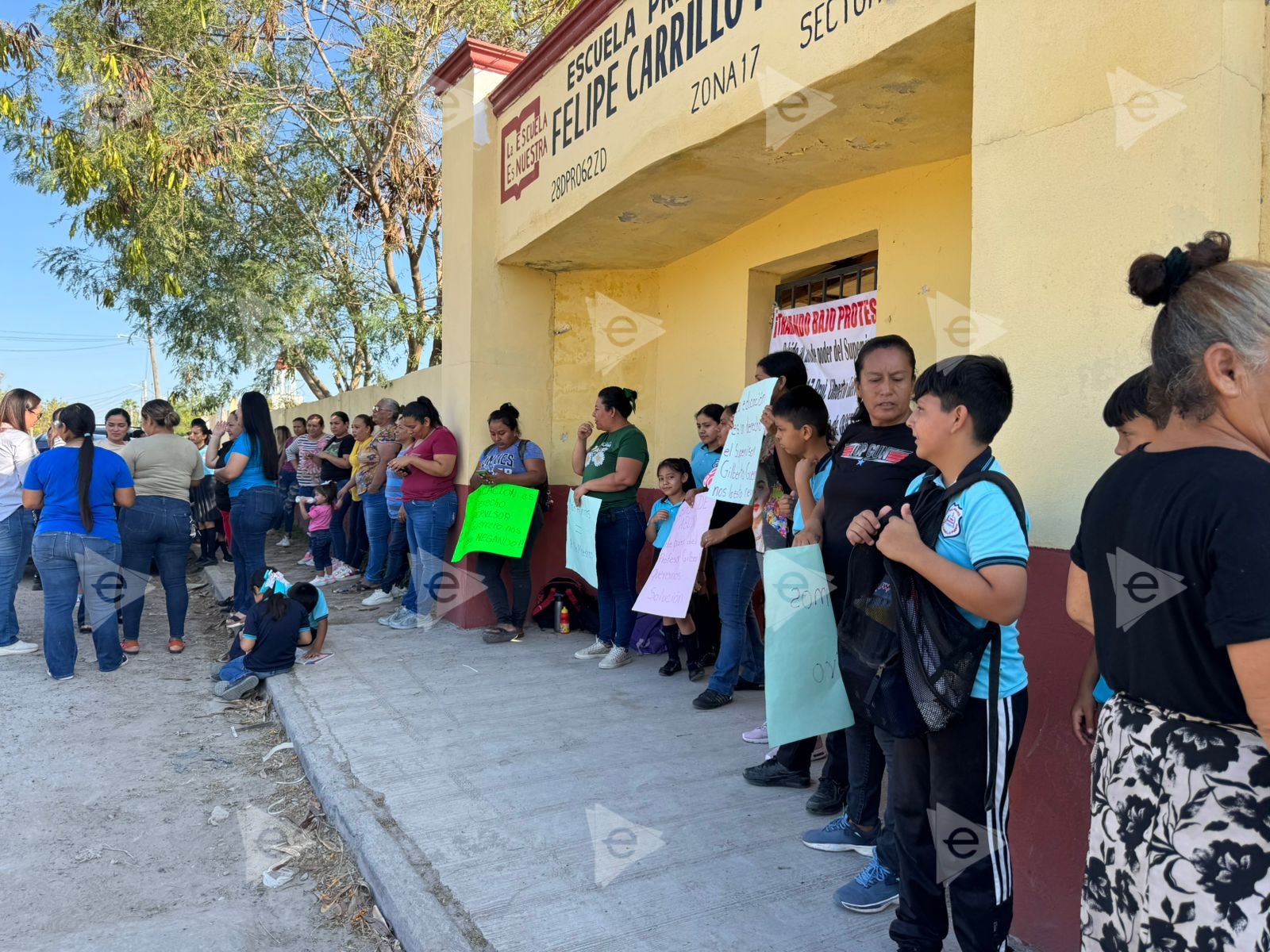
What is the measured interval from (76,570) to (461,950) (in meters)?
4.84

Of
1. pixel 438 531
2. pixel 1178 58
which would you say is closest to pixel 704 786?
pixel 1178 58

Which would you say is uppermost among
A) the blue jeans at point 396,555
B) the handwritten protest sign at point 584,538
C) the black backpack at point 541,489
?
the black backpack at point 541,489

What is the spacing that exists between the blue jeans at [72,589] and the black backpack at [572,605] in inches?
122

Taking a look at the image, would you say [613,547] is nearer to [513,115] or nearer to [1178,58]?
[513,115]

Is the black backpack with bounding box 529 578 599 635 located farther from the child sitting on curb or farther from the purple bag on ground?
the child sitting on curb

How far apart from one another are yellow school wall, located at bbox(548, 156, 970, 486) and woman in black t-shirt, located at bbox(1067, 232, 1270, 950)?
353 cm

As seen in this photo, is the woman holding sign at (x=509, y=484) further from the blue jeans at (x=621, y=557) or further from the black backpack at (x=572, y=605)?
the blue jeans at (x=621, y=557)

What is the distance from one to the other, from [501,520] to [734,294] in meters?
2.51

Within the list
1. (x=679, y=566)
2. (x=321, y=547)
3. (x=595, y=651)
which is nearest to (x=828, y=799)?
(x=679, y=566)

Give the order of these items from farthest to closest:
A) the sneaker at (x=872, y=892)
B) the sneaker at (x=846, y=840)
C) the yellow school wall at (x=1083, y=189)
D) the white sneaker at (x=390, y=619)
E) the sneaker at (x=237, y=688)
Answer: the white sneaker at (x=390, y=619) < the sneaker at (x=237, y=688) < the sneaker at (x=846, y=840) < the sneaker at (x=872, y=892) < the yellow school wall at (x=1083, y=189)

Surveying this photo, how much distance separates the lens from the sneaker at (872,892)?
2848mm

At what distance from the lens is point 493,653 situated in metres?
6.26

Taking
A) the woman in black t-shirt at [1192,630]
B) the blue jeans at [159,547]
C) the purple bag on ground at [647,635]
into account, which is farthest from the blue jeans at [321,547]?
the woman in black t-shirt at [1192,630]

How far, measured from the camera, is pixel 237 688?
18.3 ft
